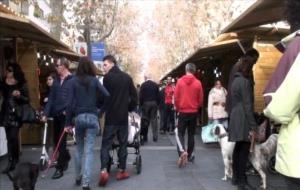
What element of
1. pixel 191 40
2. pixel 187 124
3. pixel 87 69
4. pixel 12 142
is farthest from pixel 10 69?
pixel 191 40

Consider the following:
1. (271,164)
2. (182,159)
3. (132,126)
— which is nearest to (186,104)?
(182,159)

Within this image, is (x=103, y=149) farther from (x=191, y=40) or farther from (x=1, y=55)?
(x=191, y=40)

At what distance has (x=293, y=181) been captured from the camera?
3.27 metres

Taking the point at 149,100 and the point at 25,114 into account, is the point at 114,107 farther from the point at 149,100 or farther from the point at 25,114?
the point at 149,100

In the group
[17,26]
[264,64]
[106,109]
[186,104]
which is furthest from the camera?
[264,64]

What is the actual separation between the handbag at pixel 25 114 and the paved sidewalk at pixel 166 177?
1010mm

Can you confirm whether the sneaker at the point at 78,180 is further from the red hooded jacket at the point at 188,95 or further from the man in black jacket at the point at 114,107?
the red hooded jacket at the point at 188,95

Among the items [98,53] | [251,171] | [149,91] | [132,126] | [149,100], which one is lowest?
[251,171]

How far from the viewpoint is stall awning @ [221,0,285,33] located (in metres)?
8.30

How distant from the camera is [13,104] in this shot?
1026cm

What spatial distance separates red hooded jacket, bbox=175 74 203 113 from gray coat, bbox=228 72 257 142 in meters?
3.18

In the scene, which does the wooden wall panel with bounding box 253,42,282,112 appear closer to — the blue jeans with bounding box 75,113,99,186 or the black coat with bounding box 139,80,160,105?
the blue jeans with bounding box 75,113,99,186

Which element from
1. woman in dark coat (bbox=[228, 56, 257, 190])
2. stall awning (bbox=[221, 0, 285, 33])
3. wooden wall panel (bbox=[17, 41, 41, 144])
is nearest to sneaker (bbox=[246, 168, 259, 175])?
woman in dark coat (bbox=[228, 56, 257, 190])

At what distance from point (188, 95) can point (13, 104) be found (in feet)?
11.1
